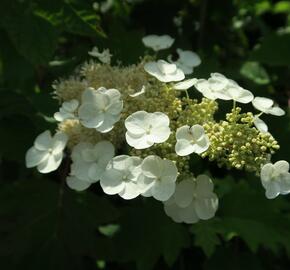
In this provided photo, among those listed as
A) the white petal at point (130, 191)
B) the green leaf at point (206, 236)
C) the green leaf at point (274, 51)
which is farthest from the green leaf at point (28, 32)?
the green leaf at point (274, 51)

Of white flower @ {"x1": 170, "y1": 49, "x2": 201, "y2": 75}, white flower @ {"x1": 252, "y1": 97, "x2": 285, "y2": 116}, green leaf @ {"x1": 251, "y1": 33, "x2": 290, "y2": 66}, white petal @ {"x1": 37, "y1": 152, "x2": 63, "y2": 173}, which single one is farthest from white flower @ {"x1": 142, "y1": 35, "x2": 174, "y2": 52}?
green leaf @ {"x1": 251, "y1": 33, "x2": 290, "y2": 66}

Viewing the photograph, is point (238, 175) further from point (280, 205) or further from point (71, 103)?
point (71, 103)

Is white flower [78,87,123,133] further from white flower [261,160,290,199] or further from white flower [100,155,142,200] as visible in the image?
white flower [261,160,290,199]

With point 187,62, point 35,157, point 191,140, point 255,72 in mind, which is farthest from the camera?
point 255,72

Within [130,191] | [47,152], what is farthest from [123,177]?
[47,152]

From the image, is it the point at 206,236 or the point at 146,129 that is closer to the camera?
the point at 146,129

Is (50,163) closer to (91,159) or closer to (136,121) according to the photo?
(91,159)

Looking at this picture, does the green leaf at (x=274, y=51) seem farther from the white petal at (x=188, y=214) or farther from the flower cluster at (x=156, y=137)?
the white petal at (x=188, y=214)

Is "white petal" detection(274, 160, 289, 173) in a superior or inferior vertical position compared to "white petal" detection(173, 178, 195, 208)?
superior
